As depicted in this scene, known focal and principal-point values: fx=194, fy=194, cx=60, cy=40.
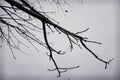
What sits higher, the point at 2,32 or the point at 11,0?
the point at 11,0

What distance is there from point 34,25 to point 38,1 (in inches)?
27.2

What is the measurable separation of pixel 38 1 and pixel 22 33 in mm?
810

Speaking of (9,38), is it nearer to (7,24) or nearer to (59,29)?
(7,24)

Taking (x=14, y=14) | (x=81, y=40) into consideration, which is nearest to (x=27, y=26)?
(x=14, y=14)

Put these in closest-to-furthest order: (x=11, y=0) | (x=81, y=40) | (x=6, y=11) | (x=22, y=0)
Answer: (x=81, y=40) < (x=11, y=0) < (x=22, y=0) < (x=6, y=11)

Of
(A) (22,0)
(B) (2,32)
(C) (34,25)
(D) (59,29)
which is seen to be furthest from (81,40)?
(B) (2,32)

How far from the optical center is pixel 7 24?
12.6 ft

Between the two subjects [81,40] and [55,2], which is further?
[55,2]

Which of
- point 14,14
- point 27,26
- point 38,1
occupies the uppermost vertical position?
point 38,1

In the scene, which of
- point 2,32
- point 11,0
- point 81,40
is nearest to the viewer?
point 81,40

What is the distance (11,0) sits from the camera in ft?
9.86

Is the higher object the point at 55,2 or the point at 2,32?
the point at 55,2

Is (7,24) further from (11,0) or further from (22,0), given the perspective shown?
(11,0)

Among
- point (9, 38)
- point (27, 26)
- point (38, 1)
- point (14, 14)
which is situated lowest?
point (9, 38)
